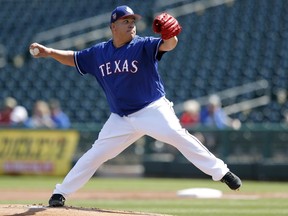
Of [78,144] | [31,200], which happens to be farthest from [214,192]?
[78,144]

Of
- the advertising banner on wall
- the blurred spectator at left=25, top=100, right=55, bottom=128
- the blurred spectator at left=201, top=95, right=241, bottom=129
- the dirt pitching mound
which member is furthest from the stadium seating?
the dirt pitching mound

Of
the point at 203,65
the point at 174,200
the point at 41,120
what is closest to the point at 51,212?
the point at 174,200

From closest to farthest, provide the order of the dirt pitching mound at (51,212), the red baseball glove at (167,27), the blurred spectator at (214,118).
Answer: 1. the red baseball glove at (167,27)
2. the dirt pitching mound at (51,212)
3. the blurred spectator at (214,118)

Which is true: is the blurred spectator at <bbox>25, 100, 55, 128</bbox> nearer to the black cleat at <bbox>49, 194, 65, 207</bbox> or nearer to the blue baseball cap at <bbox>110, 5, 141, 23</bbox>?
the black cleat at <bbox>49, 194, 65, 207</bbox>

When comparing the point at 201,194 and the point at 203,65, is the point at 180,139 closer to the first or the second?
the point at 201,194

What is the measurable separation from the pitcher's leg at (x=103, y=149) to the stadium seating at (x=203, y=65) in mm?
11403

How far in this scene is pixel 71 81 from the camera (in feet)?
74.7

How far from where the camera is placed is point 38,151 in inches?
690

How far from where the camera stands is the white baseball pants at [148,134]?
7203mm

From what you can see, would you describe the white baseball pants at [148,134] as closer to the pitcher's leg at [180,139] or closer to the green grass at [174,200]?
the pitcher's leg at [180,139]

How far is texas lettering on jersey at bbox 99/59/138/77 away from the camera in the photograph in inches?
287

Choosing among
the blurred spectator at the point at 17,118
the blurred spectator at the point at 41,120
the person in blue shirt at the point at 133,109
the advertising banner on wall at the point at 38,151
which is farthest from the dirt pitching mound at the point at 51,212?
the blurred spectator at the point at 17,118

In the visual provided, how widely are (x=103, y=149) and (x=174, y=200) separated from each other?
3561 millimetres

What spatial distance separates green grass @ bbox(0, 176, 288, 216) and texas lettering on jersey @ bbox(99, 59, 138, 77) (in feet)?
6.25
